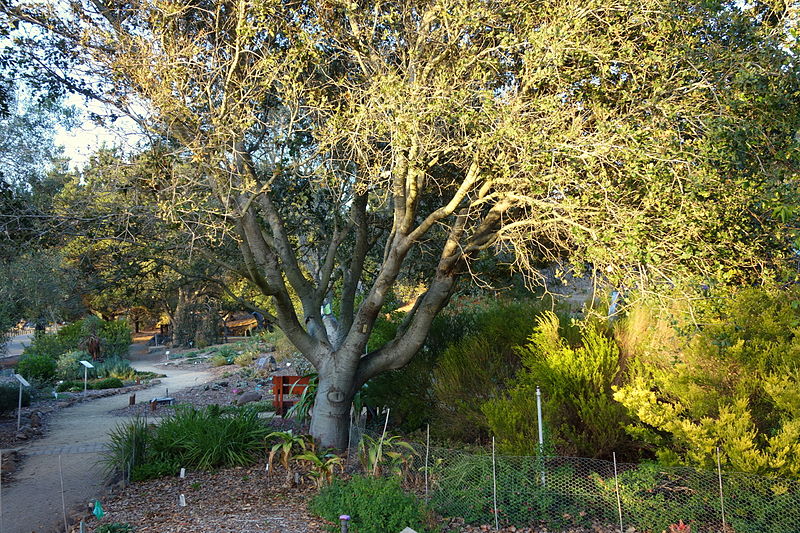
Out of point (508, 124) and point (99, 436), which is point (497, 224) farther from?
point (99, 436)

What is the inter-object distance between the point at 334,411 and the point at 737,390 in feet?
15.3

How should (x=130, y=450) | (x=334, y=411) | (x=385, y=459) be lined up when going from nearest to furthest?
1. (x=385, y=459)
2. (x=130, y=450)
3. (x=334, y=411)

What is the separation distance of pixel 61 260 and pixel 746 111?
22026 mm

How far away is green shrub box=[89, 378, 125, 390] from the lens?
58.9 ft

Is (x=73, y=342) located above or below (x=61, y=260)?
below

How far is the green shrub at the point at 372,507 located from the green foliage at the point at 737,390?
2487 millimetres

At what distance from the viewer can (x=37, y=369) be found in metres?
17.1

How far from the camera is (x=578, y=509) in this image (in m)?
5.88

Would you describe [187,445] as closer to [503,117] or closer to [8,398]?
[503,117]

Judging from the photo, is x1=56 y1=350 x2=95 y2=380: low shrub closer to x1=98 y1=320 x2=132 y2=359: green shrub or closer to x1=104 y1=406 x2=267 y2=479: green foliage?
x1=98 y1=320 x2=132 y2=359: green shrub

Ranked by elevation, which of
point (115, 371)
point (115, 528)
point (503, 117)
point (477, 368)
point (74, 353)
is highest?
point (503, 117)

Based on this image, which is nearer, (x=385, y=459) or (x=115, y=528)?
(x=115, y=528)

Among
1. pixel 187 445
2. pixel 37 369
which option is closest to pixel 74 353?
pixel 37 369

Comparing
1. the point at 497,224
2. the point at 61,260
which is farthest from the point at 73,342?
the point at 497,224
